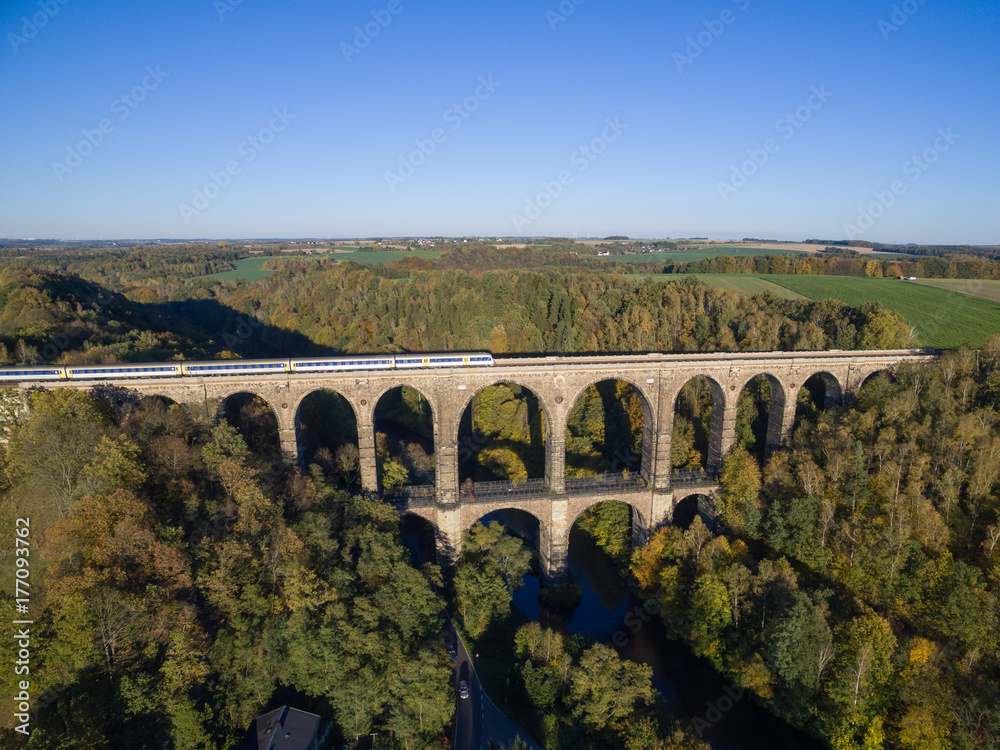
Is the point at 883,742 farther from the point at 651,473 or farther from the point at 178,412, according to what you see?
the point at 178,412

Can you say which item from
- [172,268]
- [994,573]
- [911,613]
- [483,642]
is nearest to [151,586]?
[483,642]

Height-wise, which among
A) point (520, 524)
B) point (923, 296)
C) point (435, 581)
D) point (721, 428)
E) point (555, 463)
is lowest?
point (520, 524)

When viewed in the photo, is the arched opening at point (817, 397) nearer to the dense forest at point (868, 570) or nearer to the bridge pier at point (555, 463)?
the dense forest at point (868, 570)

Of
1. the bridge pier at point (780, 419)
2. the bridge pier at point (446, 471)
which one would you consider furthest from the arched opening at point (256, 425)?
the bridge pier at point (780, 419)

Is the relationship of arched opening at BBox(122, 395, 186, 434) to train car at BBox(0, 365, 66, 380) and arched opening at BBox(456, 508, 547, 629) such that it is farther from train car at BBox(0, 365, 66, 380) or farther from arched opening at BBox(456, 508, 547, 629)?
arched opening at BBox(456, 508, 547, 629)

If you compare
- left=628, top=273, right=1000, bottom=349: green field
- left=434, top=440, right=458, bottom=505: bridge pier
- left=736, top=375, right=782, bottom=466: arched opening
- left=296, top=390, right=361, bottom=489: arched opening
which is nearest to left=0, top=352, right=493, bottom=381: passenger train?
left=296, top=390, right=361, bottom=489: arched opening

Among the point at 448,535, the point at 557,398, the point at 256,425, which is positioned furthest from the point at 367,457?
the point at 557,398

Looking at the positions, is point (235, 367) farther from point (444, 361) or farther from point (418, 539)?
point (418, 539)
